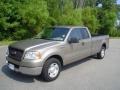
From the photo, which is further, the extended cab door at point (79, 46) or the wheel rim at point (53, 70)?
the extended cab door at point (79, 46)

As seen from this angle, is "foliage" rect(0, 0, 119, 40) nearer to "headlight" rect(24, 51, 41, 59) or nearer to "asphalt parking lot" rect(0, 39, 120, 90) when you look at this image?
"asphalt parking lot" rect(0, 39, 120, 90)

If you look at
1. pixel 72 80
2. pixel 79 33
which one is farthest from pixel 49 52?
pixel 79 33

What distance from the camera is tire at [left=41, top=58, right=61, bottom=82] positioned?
5.66 meters

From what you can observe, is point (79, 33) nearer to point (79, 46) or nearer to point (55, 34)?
point (79, 46)

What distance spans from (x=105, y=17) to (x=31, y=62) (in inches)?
1103

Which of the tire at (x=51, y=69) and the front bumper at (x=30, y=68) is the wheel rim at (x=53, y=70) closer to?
the tire at (x=51, y=69)

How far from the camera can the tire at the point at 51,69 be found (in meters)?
5.66

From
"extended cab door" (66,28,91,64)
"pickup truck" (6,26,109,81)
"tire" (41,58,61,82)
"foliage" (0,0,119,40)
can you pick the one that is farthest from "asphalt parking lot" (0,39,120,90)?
"foliage" (0,0,119,40)

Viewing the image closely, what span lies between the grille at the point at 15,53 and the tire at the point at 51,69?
824 mm

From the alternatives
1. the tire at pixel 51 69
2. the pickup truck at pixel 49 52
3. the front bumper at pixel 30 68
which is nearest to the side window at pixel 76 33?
the pickup truck at pixel 49 52

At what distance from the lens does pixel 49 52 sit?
18.5 ft

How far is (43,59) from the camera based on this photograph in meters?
5.48

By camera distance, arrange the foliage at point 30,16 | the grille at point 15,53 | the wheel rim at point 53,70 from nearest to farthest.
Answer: the grille at point 15,53
the wheel rim at point 53,70
the foliage at point 30,16

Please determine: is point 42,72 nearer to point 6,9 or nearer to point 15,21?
point 6,9
